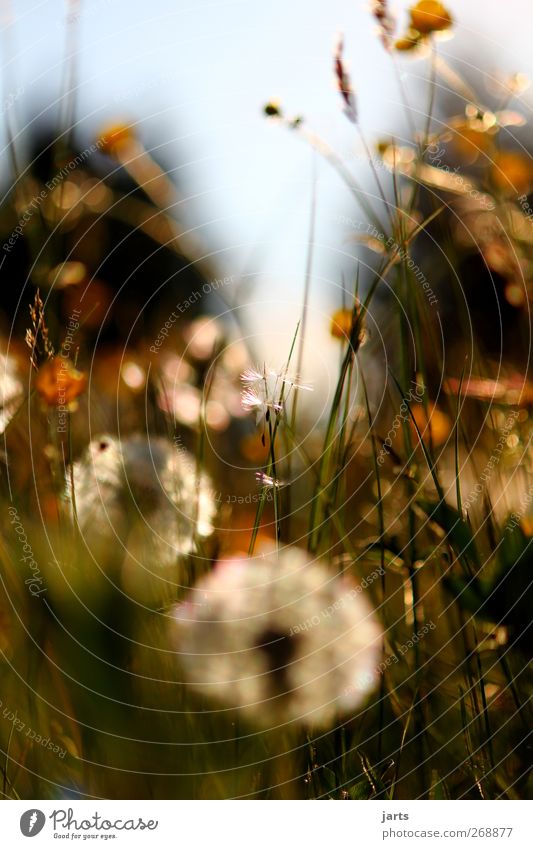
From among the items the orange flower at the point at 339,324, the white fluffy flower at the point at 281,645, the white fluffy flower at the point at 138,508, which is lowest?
the white fluffy flower at the point at 281,645

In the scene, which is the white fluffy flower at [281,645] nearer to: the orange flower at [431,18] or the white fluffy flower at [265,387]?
the white fluffy flower at [265,387]

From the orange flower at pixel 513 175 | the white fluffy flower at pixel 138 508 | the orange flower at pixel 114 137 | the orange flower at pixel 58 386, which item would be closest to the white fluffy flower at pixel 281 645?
the white fluffy flower at pixel 138 508

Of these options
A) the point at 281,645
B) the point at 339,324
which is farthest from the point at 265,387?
the point at 281,645

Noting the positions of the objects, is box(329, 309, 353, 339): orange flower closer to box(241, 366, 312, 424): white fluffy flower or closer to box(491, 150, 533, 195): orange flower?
box(241, 366, 312, 424): white fluffy flower

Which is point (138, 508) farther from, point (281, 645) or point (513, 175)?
point (513, 175)
